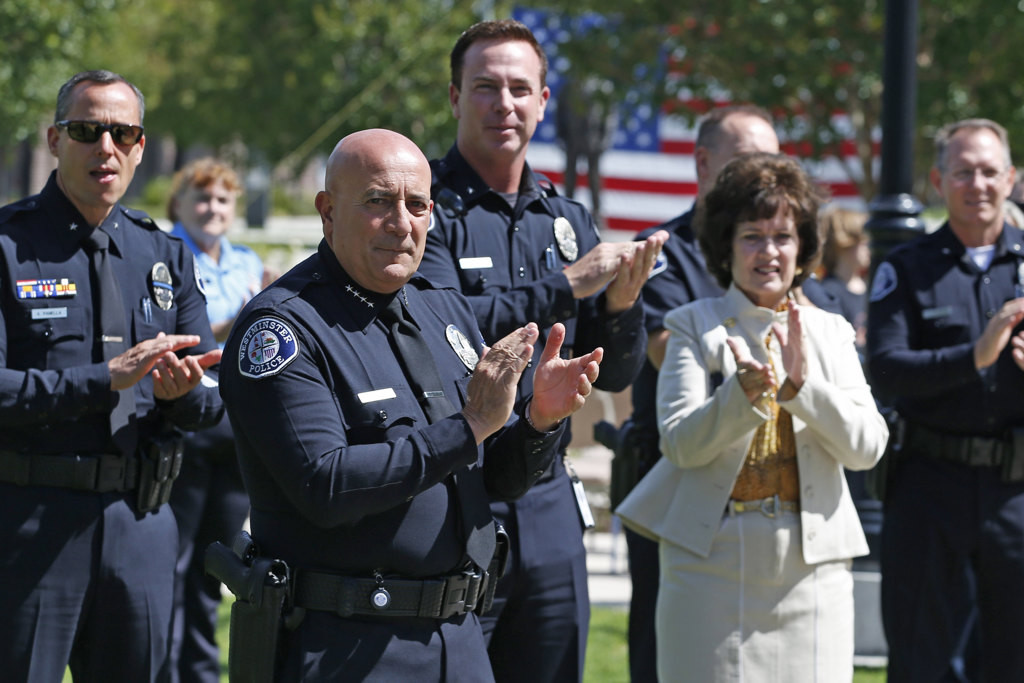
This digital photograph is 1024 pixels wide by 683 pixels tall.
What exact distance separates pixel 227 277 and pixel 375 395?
3981 millimetres

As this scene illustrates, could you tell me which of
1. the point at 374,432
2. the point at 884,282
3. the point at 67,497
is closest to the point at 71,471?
the point at 67,497

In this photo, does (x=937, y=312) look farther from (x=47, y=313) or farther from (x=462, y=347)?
(x=47, y=313)

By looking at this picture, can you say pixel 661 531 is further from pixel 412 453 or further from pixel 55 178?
pixel 55 178

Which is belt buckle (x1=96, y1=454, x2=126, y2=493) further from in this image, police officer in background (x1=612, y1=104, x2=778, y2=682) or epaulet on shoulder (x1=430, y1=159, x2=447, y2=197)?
police officer in background (x1=612, y1=104, x2=778, y2=682)

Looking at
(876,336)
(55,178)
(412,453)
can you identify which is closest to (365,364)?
(412,453)

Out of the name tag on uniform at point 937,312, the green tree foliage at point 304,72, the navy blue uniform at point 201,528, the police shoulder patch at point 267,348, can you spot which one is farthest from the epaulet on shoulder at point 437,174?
the green tree foliage at point 304,72

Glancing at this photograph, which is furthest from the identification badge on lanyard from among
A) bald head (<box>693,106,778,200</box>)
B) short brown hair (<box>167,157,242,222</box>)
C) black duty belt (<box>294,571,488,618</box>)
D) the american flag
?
the american flag

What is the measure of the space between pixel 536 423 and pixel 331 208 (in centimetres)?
72

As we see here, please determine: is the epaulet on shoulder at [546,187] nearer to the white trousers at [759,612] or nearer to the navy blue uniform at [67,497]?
the white trousers at [759,612]

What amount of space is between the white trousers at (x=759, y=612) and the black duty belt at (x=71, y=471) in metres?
1.85

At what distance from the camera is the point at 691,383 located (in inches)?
181

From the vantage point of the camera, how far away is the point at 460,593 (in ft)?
10.6

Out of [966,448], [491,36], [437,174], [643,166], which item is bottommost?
[966,448]

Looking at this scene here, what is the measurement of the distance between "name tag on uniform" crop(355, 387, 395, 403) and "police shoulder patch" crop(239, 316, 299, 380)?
0.18 meters
